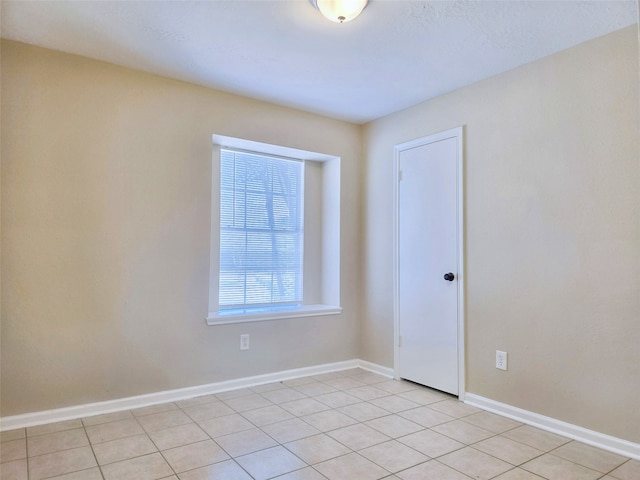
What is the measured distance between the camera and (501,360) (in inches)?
110

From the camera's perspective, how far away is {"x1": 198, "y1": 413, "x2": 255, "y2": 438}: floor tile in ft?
8.04

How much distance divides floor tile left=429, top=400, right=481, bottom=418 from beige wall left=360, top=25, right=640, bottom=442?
0.14 m

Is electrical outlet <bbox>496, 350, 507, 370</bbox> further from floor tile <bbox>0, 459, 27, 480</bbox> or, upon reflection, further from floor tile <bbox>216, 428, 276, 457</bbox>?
floor tile <bbox>0, 459, 27, 480</bbox>

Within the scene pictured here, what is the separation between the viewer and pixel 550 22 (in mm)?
2225

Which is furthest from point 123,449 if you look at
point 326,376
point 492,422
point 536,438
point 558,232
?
point 558,232

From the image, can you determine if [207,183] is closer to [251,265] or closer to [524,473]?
[251,265]

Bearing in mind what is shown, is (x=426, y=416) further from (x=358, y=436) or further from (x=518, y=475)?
(x=518, y=475)

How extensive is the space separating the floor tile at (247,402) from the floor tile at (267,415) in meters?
0.06

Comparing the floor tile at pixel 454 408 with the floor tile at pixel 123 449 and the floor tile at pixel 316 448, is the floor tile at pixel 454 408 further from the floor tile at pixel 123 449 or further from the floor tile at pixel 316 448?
the floor tile at pixel 123 449

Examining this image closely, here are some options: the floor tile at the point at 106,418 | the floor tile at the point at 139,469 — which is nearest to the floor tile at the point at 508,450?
the floor tile at the point at 139,469

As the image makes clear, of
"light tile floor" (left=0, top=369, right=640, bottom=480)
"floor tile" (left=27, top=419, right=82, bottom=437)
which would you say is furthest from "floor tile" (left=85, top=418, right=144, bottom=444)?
"floor tile" (left=27, top=419, right=82, bottom=437)

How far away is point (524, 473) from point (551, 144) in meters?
1.90

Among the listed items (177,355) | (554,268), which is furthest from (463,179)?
(177,355)

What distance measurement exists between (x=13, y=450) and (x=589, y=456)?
3.08m
